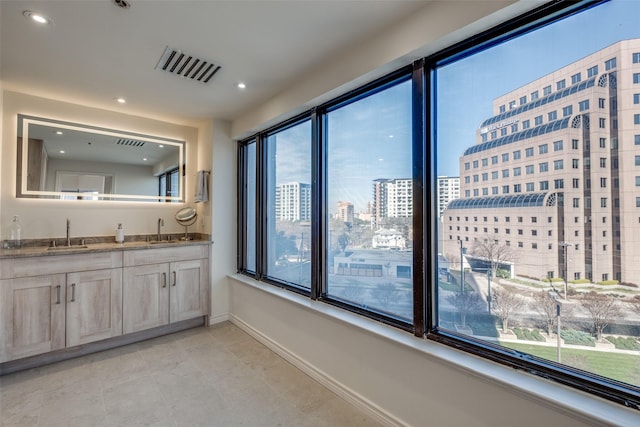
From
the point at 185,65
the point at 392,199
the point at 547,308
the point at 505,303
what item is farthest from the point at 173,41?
the point at 547,308

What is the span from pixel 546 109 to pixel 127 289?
3.76m

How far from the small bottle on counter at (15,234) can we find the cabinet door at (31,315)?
56 cm

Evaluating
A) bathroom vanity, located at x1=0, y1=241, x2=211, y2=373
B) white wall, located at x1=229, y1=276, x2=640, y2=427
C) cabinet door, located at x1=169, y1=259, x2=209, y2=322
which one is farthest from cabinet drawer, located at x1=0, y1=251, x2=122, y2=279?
white wall, located at x1=229, y1=276, x2=640, y2=427

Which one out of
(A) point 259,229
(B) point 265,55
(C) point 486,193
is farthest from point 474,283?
(A) point 259,229

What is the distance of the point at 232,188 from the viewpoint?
3773mm

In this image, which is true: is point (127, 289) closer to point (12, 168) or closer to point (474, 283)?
point (12, 168)

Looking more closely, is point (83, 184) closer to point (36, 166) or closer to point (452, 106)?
point (36, 166)

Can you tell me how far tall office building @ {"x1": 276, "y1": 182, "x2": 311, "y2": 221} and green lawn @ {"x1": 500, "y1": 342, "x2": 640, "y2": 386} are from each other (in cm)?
200

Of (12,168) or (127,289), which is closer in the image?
(12,168)

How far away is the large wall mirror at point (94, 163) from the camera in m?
2.89

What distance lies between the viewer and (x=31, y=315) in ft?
8.09

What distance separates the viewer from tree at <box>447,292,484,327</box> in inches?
64.1

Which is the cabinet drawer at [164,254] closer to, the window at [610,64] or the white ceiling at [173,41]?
the white ceiling at [173,41]

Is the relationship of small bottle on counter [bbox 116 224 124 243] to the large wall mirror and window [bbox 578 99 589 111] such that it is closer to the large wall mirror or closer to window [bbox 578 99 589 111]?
the large wall mirror
